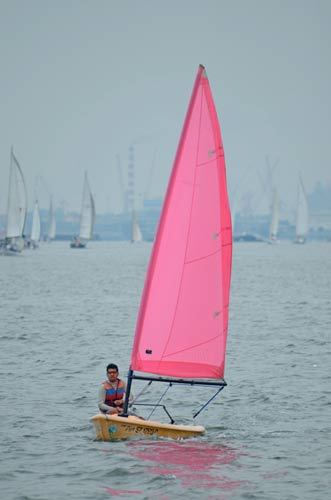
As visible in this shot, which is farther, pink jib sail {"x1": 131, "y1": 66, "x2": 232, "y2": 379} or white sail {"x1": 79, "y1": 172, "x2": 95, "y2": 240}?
white sail {"x1": 79, "y1": 172, "x2": 95, "y2": 240}

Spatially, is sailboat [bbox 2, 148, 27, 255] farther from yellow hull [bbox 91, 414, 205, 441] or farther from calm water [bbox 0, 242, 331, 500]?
yellow hull [bbox 91, 414, 205, 441]

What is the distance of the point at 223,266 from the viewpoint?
20.7 m

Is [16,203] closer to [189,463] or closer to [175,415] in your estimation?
[175,415]

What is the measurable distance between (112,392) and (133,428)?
36.3 inches

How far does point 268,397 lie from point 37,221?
525ft

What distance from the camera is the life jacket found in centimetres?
2114

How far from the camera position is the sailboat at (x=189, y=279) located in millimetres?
20234

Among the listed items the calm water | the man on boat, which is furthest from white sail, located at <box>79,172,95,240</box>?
the man on boat

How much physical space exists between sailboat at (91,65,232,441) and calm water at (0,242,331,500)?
1.06 metres

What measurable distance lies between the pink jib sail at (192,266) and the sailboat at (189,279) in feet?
0.06

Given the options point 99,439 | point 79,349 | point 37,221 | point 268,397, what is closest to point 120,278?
point 79,349

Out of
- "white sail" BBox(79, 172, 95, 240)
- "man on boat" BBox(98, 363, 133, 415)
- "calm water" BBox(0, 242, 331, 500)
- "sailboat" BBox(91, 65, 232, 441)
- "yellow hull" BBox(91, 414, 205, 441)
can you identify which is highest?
"white sail" BBox(79, 172, 95, 240)

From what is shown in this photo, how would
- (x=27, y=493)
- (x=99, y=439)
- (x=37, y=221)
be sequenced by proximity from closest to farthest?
1. (x=27, y=493)
2. (x=99, y=439)
3. (x=37, y=221)

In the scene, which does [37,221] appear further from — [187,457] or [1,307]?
[187,457]
